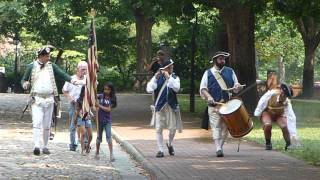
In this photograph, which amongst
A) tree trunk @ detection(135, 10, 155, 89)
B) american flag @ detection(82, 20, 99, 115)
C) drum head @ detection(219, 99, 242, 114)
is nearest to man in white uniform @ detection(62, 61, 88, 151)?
american flag @ detection(82, 20, 99, 115)

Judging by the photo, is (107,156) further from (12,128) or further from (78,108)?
(12,128)

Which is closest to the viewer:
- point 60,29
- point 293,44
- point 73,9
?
point 73,9

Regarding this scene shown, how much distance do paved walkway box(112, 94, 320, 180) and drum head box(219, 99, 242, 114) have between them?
847mm

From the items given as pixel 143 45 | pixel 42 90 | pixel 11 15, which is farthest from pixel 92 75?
pixel 11 15

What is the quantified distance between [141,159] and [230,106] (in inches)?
73.0

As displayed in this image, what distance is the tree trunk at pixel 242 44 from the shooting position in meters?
23.1

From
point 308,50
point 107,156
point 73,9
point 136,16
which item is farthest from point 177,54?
point 107,156

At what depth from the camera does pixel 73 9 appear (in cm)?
2581

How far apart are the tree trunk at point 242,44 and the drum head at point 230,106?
10.8 metres

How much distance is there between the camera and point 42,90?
42.5 ft

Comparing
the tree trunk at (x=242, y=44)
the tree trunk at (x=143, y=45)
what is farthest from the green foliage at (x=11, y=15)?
the tree trunk at (x=242, y=44)

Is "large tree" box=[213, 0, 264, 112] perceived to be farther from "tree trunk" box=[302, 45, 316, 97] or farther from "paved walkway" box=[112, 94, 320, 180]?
"tree trunk" box=[302, 45, 316, 97]

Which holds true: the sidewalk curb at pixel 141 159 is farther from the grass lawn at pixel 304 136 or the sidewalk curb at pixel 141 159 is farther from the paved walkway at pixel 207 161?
the grass lawn at pixel 304 136

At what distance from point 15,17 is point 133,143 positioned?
3015 centimetres
